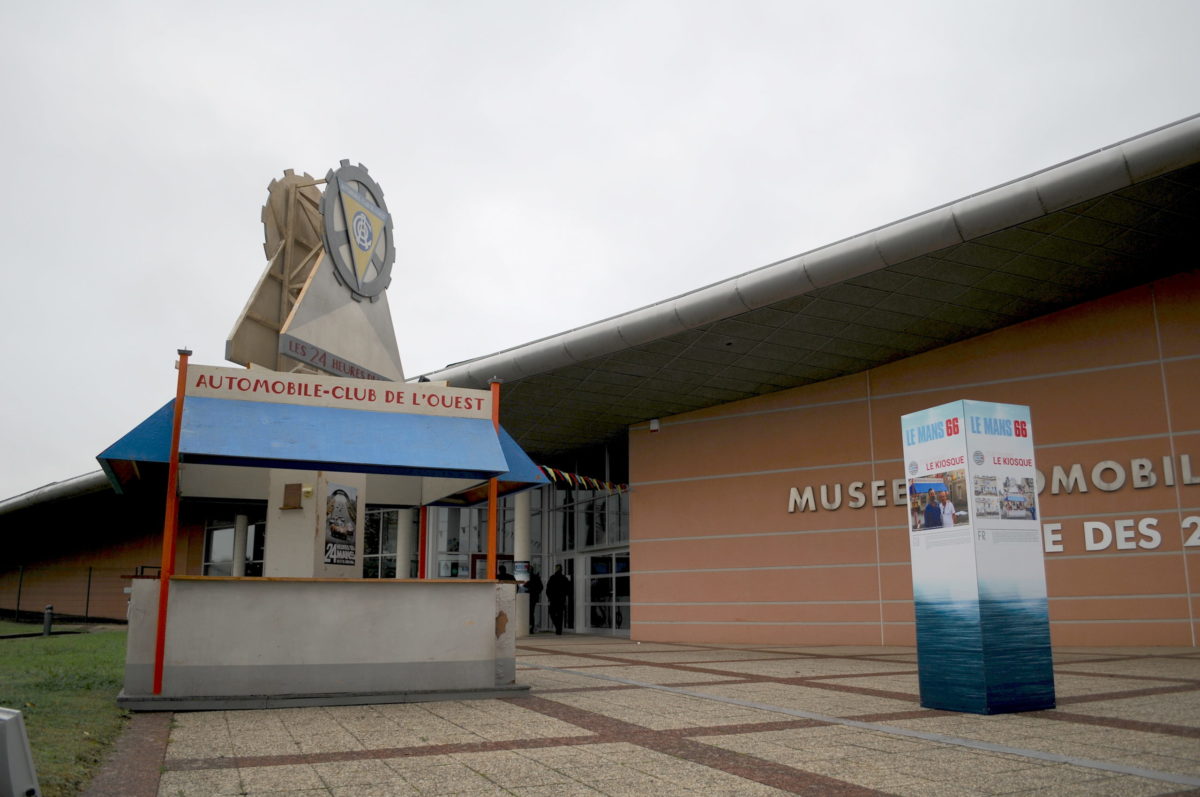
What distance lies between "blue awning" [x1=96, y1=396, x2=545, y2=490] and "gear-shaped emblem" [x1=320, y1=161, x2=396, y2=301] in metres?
2.45

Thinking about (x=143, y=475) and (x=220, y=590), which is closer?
(x=220, y=590)

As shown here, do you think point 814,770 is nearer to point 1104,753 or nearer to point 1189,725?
point 1104,753

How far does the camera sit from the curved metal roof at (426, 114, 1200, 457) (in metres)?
12.3

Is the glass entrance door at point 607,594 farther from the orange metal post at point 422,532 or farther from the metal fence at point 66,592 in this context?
the metal fence at point 66,592

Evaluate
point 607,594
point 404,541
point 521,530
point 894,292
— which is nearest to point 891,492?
point 894,292

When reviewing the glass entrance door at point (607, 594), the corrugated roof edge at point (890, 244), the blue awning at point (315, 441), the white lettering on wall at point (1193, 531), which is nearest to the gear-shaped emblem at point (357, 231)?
the blue awning at point (315, 441)

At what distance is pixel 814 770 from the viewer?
17.4 ft

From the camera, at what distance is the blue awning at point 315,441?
851 centimetres

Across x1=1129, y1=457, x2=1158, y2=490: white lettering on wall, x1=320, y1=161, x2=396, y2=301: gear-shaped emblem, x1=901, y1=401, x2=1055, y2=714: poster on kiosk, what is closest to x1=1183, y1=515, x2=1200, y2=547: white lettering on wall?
x1=1129, y1=457, x2=1158, y2=490: white lettering on wall

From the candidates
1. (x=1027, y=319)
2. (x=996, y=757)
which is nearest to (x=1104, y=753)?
(x=996, y=757)

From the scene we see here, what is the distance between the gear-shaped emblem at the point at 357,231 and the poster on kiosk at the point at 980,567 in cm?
689

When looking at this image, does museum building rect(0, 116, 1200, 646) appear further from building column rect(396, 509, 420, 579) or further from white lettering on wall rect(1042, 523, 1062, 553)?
building column rect(396, 509, 420, 579)

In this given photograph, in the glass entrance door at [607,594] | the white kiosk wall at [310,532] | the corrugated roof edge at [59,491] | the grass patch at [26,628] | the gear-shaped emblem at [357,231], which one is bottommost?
the grass patch at [26,628]

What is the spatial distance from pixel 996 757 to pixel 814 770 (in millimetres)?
1262
